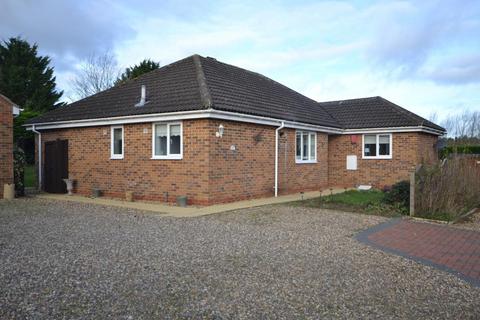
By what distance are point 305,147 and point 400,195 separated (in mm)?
6321

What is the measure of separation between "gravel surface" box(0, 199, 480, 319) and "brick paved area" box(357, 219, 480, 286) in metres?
0.39

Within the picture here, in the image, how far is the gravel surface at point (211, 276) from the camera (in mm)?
4438

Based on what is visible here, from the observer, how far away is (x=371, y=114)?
21094 mm

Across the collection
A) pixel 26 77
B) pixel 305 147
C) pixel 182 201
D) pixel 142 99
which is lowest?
pixel 182 201

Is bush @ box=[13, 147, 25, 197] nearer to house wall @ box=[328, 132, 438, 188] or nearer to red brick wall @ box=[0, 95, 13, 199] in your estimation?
red brick wall @ box=[0, 95, 13, 199]

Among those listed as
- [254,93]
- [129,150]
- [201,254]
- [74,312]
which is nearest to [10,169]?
[129,150]

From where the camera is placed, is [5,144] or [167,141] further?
[5,144]

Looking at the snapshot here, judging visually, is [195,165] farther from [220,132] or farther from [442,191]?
[442,191]

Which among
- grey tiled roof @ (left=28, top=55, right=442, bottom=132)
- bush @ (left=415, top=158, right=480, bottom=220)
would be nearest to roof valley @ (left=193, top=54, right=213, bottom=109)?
grey tiled roof @ (left=28, top=55, right=442, bottom=132)

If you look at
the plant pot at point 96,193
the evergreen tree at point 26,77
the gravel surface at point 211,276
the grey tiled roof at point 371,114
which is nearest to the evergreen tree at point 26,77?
the evergreen tree at point 26,77

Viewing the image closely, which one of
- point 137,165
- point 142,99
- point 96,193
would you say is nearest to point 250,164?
point 137,165

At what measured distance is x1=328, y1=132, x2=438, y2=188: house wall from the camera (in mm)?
18953

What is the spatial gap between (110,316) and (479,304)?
4.08 meters

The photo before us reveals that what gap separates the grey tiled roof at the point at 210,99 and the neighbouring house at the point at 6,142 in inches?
90.9
